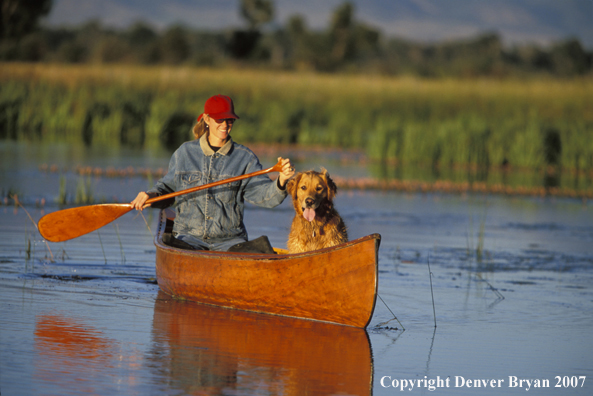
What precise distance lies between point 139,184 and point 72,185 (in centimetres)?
122

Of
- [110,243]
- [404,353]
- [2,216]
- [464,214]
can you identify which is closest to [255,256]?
[404,353]

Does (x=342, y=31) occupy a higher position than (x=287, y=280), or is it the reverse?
(x=342, y=31)

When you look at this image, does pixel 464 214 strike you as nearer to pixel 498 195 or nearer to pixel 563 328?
pixel 498 195

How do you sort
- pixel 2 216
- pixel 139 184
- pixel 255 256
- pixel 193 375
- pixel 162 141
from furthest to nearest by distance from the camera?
pixel 162 141 → pixel 139 184 → pixel 2 216 → pixel 255 256 → pixel 193 375

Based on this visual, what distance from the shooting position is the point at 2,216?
1219cm

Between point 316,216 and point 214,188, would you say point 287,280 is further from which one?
point 214,188

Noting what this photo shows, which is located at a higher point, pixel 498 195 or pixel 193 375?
pixel 498 195

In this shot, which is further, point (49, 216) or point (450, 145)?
point (450, 145)

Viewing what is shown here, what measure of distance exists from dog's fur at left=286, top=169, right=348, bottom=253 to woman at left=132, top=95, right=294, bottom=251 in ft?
0.80

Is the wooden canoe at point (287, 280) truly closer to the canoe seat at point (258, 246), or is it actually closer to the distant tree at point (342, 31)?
the canoe seat at point (258, 246)

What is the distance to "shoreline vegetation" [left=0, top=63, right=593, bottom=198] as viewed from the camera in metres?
23.4

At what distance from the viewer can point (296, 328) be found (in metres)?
7.22

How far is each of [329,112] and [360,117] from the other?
3.90 ft

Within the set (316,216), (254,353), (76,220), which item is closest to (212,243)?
(316,216)
